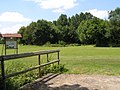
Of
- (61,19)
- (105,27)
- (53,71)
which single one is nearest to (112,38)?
(105,27)

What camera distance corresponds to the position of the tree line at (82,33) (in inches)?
4281

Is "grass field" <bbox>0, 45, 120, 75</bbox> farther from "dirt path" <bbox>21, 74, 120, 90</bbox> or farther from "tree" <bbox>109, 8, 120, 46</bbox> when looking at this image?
"tree" <bbox>109, 8, 120, 46</bbox>

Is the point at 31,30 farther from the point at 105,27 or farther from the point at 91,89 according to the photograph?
the point at 91,89

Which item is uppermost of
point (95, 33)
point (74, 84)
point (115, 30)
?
point (115, 30)

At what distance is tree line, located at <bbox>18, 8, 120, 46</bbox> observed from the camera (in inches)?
4281

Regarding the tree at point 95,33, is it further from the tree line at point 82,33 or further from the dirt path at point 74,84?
the dirt path at point 74,84

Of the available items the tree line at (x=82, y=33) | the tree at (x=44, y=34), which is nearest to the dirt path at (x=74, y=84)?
the tree line at (x=82, y=33)

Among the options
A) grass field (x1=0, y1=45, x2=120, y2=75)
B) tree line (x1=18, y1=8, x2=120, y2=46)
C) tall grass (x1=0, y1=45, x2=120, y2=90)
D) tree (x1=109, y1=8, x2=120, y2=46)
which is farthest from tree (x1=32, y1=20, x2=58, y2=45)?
tall grass (x1=0, y1=45, x2=120, y2=90)

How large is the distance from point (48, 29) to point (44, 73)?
363 ft

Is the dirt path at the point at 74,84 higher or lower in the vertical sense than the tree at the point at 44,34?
lower

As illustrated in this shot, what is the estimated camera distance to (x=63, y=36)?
12731 cm

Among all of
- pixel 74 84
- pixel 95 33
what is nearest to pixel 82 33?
pixel 95 33

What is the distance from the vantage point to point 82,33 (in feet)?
393

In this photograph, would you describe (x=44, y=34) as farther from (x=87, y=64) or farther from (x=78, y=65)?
(x=78, y=65)
